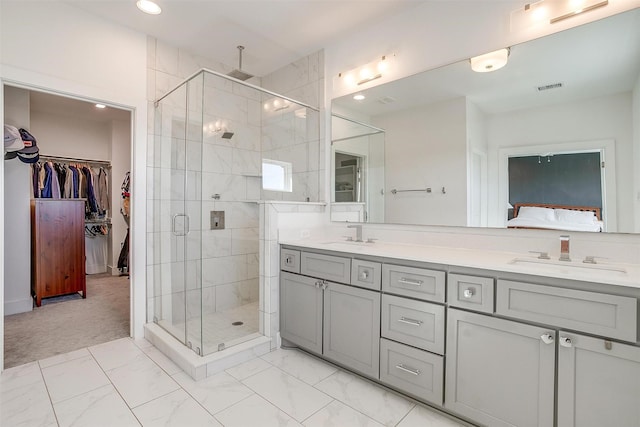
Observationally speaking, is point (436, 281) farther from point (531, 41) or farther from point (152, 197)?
point (152, 197)

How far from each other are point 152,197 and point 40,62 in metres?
1.21

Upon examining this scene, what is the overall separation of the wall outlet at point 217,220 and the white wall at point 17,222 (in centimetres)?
249

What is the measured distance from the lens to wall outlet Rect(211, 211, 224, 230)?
2.60m

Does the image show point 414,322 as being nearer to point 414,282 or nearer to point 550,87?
point 414,282

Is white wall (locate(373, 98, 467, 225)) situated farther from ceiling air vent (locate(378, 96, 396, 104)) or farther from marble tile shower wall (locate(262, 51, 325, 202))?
marble tile shower wall (locate(262, 51, 325, 202))

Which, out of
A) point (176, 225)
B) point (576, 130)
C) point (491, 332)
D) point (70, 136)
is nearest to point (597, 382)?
point (491, 332)

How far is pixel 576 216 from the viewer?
1780 millimetres

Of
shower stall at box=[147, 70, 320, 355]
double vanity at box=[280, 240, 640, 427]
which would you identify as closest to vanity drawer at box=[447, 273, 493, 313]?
double vanity at box=[280, 240, 640, 427]

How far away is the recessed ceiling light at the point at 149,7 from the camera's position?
2.31m

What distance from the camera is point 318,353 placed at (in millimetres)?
2240

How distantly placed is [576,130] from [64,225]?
16.9 feet

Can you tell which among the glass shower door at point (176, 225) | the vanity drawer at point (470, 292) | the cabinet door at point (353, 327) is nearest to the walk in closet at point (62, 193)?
the glass shower door at point (176, 225)

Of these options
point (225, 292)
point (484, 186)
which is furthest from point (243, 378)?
point (484, 186)

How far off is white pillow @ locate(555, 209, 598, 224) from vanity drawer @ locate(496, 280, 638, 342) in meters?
0.70
